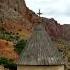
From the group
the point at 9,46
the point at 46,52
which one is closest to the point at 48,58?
the point at 46,52

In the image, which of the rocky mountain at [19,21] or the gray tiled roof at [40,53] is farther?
the rocky mountain at [19,21]

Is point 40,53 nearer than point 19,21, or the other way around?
point 40,53

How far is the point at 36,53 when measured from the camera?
88.1ft

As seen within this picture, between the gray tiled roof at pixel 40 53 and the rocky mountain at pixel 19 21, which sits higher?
the rocky mountain at pixel 19 21

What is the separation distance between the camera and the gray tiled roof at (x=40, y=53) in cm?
2686

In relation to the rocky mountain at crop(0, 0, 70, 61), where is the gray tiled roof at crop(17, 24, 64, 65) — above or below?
below

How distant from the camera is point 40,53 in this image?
26828 mm

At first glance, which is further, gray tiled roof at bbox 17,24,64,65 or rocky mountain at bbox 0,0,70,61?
rocky mountain at bbox 0,0,70,61

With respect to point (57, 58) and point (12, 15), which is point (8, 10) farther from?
point (57, 58)

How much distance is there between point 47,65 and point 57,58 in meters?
0.81

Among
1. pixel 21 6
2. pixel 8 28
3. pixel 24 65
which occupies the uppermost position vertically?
pixel 21 6

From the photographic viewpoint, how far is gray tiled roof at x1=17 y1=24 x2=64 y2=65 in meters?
26.9

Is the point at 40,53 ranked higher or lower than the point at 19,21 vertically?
lower

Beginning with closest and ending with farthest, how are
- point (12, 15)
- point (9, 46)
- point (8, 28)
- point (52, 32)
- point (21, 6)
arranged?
point (9, 46), point (8, 28), point (12, 15), point (21, 6), point (52, 32)
